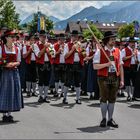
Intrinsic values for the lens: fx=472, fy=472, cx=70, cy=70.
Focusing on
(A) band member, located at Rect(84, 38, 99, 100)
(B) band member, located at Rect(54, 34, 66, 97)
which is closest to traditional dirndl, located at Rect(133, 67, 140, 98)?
(A) band member, located at Rect(84, 38, 99, 100)

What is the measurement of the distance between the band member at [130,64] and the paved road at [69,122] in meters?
1.07

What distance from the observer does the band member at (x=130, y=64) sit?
14.3 metres

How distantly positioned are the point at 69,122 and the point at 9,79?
5.19 feet

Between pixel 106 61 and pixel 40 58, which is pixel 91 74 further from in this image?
pixel 106 61

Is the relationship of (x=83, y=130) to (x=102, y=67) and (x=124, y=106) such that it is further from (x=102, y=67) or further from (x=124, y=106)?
(x=124, y=106)

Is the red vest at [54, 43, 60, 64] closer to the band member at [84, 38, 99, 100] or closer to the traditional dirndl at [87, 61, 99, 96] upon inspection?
the band member at [84, 38, 99, 100]

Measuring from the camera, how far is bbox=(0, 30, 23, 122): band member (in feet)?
32.5

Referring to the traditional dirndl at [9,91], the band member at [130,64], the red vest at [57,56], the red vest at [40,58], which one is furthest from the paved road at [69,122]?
the red vest at [57,56]

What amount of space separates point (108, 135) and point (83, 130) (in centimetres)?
68

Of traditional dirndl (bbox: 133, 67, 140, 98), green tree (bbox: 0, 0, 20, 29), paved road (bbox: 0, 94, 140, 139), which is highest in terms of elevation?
green tree (bbox: 0, 0, 20, 29)

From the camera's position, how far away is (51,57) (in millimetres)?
14000

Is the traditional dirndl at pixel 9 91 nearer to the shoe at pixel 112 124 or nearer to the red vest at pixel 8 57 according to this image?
the red vest at pixel 8 57

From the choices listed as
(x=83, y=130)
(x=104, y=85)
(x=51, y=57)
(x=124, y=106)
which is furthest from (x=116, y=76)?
(x=51, y=57)

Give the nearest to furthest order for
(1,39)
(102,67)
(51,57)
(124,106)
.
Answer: (102,67) < (1,39) < (124,106) < (51,57)
